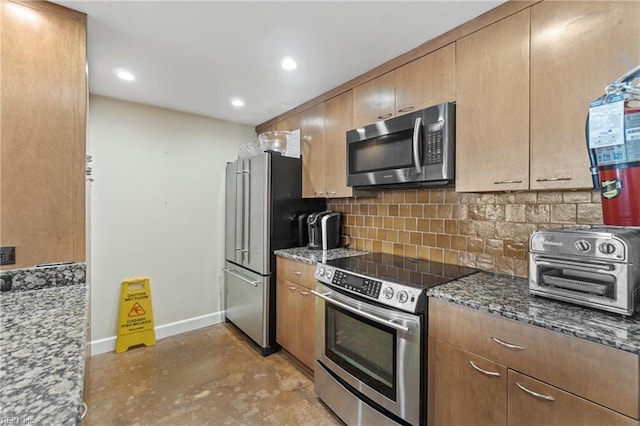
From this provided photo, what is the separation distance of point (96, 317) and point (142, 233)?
0.88 metres

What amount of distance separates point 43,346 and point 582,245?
1.94m

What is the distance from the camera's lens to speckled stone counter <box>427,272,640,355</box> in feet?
3.17

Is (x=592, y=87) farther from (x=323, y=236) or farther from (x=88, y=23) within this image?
(x=88, y=23)

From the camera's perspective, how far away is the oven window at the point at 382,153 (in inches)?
75.7

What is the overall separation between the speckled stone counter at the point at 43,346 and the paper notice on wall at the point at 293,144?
210 cm

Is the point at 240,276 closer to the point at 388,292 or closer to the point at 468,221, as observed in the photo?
the point at 388,292

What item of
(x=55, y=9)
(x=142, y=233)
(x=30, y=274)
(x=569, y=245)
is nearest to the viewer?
(x=569, y=245)

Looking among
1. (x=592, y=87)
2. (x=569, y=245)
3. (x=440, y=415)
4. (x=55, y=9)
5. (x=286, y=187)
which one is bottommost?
(x=440, y=415)

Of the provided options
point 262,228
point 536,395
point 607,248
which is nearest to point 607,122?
point 607,248

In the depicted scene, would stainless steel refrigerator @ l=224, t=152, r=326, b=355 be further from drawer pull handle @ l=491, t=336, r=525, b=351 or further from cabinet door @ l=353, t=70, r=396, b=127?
drawer pull handle @ l=491, t=336, r=525, b=351

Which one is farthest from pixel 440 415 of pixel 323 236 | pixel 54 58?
pixel 54 58

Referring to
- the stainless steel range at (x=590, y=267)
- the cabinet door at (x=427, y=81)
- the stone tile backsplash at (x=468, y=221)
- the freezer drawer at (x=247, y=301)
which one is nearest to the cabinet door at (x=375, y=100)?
the cabinet door at (x=427, y=81)

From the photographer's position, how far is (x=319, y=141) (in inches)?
110

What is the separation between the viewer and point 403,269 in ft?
6.31
